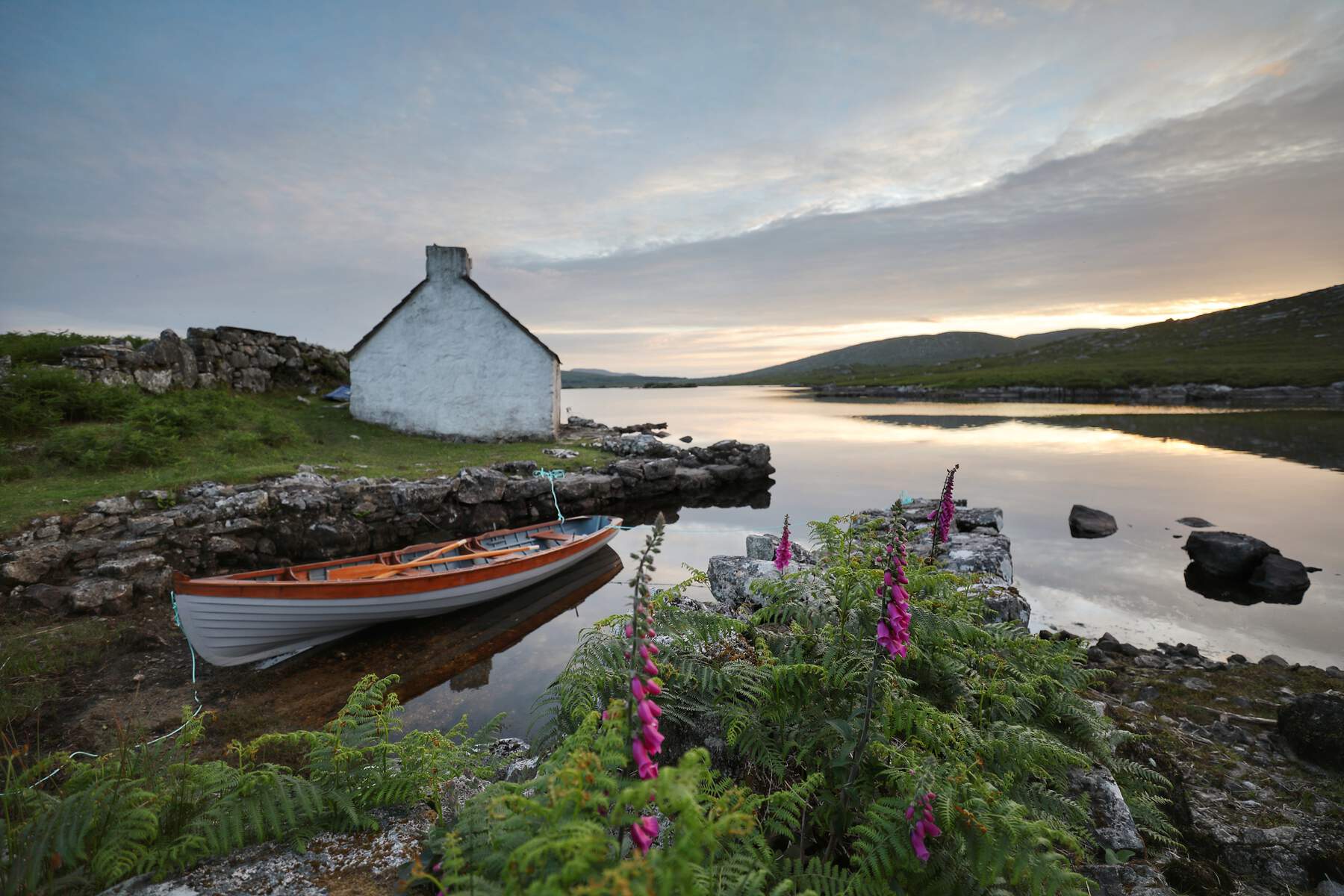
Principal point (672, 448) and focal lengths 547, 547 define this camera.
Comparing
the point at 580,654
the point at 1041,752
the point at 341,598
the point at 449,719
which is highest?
the point at 580,654

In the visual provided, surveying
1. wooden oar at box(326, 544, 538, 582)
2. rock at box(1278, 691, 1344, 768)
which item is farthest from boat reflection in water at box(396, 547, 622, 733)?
rock at box(1278, 691, 1344, 768)

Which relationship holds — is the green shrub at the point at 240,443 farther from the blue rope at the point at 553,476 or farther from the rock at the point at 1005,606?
the rock at the point at 1005,606

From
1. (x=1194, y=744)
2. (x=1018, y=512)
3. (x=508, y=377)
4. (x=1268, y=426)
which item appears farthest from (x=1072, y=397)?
(x=1194, y=744)

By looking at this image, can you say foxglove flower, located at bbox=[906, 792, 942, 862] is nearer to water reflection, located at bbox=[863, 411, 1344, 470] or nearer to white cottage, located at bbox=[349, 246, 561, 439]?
white cottage, located at bbox=[349, 246, 561, 439]

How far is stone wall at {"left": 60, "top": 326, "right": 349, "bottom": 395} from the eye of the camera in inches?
746

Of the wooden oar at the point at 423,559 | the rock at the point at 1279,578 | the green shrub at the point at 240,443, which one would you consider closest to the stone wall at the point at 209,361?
the green shrub at the point at 240,443

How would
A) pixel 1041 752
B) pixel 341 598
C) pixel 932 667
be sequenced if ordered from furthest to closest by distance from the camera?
pixel 341 598 < pixel 932 667 < pixel 1041 752

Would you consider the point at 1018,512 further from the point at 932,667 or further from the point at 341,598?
the point at 341,598

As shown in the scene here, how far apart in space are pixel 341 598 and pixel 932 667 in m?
8.93

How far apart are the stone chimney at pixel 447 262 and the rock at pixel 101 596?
1848 centimetres

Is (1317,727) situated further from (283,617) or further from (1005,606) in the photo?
(283,617)

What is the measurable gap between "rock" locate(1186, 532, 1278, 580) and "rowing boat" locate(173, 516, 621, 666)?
14.8 metres

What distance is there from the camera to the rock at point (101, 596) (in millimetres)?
9148

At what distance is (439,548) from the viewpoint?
12297mm
